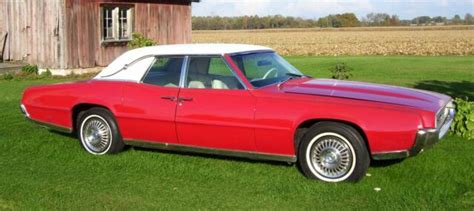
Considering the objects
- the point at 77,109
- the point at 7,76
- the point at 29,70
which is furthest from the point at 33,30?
the point at 77,109

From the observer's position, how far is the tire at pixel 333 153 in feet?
17.3

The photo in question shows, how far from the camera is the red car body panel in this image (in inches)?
202

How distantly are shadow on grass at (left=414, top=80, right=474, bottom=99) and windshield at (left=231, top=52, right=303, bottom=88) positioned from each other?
22.5 ft

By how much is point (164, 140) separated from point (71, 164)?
1.06 m

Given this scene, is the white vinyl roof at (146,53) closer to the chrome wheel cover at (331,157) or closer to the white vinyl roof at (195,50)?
the white vinyl roof at (195,50)

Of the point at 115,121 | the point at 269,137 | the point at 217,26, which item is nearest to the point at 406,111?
the point at 269,137

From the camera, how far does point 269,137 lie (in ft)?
18.2

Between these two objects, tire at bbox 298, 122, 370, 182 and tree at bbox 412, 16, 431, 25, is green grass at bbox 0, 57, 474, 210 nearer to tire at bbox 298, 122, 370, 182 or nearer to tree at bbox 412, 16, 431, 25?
tire at bbox 298, 122, 370, 182

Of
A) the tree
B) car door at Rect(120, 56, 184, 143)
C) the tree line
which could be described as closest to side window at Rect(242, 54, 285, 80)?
car door at Rect(120, 56, 184, 143)

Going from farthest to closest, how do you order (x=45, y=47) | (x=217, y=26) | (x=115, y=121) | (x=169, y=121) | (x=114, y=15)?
(x=217, y=26) < (x=114, y=15) < (x=45, y=47) < (x=115, y=121) < (x=169, y=121)

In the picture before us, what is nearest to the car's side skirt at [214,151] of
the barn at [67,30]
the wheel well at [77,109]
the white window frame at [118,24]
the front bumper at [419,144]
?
the wheel well at [77,109]

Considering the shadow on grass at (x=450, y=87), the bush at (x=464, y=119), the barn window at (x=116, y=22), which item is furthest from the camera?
the barn window at (x=116, y=22)

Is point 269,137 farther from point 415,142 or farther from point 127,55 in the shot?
point 127,55

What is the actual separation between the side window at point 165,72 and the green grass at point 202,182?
2.86ft
